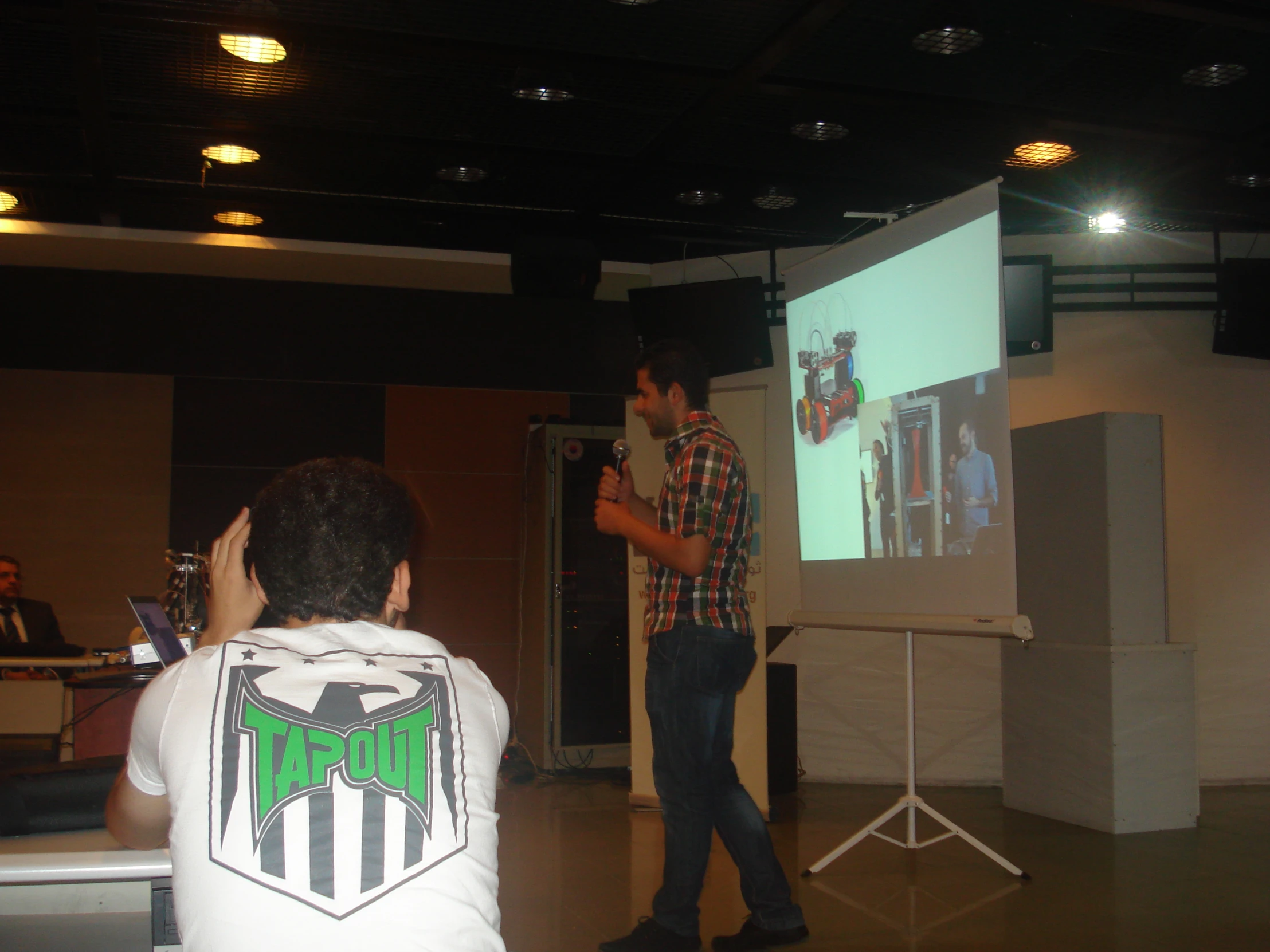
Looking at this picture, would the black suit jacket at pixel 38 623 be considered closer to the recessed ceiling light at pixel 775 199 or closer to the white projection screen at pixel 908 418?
the white projection screen at pixel 908 418

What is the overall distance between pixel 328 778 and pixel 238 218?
5.23 meters

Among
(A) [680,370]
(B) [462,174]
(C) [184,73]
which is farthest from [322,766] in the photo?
(B) [462,174]

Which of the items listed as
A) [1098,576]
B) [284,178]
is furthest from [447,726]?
[284,178]

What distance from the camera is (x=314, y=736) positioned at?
3.20ft

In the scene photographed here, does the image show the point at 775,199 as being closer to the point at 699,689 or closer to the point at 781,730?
the point at 781,730

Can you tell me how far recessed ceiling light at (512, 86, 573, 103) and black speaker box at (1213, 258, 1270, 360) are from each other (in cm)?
374

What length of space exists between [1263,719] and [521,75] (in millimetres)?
4885

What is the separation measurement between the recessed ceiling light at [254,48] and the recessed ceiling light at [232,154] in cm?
90

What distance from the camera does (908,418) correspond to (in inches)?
131

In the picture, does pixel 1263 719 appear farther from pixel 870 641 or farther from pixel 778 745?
pixel 778 745

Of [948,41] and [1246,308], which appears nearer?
[948,41]

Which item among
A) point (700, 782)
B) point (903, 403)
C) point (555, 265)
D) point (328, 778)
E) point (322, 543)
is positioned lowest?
point (700, 782)

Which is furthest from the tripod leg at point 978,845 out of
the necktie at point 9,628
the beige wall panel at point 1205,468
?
the necktie at point 9,628

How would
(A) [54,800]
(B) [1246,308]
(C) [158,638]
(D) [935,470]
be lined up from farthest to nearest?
(B) [1246,308] < (D) [935,470] < (C) [158,638] < (A) [54,800]
